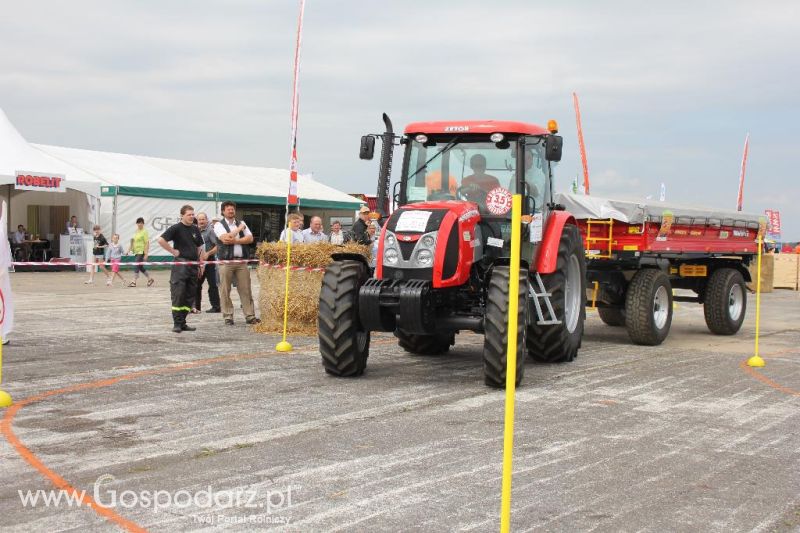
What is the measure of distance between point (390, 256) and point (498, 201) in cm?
136

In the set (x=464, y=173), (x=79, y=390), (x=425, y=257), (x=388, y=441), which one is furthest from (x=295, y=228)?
(x=388, y=441)

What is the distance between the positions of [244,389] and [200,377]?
0.81 meters

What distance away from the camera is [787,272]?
29.0 meters

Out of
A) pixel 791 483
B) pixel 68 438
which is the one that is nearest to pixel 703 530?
pixel 791 483

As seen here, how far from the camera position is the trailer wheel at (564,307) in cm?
974

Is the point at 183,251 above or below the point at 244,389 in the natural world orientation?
above

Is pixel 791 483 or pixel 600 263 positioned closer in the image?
pixel 791 483

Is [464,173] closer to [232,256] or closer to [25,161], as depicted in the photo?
[232,256]

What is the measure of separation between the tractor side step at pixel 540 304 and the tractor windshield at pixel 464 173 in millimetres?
863

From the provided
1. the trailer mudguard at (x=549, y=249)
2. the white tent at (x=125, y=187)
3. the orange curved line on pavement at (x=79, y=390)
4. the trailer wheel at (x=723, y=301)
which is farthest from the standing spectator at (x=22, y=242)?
the trailer mudguard at (x=549, y=249)

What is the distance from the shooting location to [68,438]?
607cm

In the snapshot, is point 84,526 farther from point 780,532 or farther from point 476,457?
point 780,532

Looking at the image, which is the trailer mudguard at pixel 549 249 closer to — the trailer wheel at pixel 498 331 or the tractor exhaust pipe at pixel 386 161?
the trailer wheel at pixel 498 331

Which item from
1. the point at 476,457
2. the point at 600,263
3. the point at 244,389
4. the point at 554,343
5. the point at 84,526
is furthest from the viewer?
the point at 600,263
